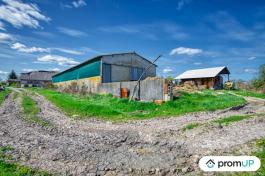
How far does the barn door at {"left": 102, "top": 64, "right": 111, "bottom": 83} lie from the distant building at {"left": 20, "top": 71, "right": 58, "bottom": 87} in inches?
2513

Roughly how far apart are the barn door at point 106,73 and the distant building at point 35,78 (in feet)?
209

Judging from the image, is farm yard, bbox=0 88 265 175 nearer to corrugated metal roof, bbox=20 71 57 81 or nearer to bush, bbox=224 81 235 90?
bush, bbox=224 81 235 90

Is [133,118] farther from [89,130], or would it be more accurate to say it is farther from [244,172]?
[244,172]

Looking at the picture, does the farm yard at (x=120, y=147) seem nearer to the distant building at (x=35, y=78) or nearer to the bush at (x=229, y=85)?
the bush at (x=229, y=85)

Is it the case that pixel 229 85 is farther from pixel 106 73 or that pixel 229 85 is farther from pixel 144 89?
pixel 144 89

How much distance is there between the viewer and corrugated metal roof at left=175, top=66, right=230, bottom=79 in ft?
125

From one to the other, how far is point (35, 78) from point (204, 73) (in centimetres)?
6704

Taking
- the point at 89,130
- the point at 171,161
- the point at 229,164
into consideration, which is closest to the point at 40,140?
the point at 89,130

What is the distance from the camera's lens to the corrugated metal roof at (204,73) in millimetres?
38037

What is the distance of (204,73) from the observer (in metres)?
40.0

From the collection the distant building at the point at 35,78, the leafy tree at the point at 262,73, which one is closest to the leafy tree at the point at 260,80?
the leafy tree at the point at 262,73

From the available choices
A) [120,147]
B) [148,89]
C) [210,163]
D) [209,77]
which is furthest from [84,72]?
[210,163]

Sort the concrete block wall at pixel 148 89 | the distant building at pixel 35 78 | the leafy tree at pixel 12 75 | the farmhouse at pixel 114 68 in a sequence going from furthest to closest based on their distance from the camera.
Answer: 1. the leafy tree at pixel 12 75
2. the distant building at pixel 35 78
3. the farmhouse at pixel 114 68
4. the concrete block wall at pixel 148 89

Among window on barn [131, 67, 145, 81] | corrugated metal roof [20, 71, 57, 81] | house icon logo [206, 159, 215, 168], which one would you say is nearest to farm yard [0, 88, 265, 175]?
house icon logo [206, 159, 215, 168]
